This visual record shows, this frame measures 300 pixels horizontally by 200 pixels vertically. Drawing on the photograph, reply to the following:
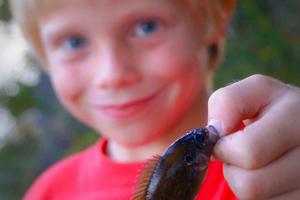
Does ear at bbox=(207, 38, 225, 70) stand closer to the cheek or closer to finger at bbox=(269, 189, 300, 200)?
the cheek

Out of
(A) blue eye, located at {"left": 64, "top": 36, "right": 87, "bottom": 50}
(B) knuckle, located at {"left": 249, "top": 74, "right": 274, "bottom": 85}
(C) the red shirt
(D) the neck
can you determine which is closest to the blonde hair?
(A) blue eye, located at {"left": 64, "top": 36, "right": 87, "bottom": 50}

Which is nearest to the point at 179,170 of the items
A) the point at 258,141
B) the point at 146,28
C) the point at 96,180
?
the point at 258,141

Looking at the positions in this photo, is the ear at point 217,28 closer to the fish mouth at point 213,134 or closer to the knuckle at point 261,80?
the knuckle at point 261,80

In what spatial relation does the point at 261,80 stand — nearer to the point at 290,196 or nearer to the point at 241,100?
the point at 241,100

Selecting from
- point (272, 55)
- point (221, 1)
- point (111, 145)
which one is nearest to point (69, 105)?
point (111, 145)

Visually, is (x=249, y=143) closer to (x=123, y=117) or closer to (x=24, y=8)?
(x=123, y=117)

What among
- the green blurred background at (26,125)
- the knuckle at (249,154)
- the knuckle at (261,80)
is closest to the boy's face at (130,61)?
the knuckle at (261,80)

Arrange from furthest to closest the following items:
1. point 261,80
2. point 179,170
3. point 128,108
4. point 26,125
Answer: point 26,125
point 128,108
point 261,80
point 179,170
